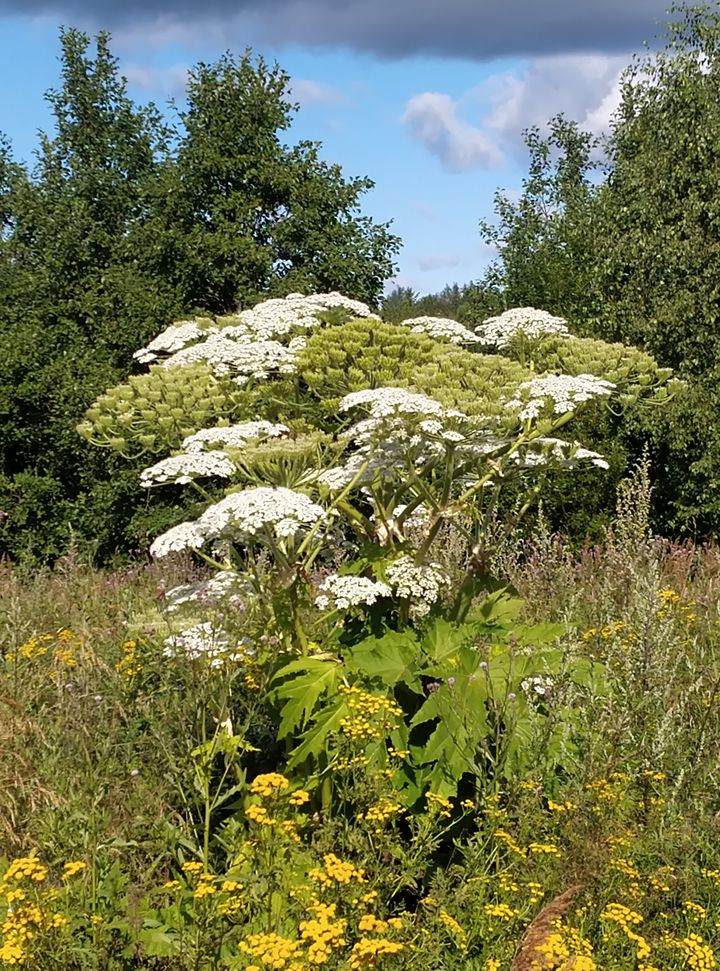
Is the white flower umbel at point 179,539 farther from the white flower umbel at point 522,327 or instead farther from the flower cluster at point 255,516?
the white flower umbel at point 522,327

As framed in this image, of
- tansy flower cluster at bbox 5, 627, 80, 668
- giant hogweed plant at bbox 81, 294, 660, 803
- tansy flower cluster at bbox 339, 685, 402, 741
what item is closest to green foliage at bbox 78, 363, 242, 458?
giant hogweed plant at bbox 81, 294, 660, 803

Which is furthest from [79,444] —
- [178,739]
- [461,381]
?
[461,381]

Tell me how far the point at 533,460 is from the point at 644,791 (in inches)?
72.9

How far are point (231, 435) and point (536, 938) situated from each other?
2.54 m

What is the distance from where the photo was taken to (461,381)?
5.05 m

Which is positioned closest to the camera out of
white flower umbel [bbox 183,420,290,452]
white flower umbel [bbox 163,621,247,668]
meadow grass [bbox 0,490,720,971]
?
meadow grass [bbox 0,490,720,971]

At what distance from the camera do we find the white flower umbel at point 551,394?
15.7ft

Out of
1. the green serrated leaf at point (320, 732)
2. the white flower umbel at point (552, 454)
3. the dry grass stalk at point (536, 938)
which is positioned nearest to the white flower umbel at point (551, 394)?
the white flower umbel at point (552, 454)

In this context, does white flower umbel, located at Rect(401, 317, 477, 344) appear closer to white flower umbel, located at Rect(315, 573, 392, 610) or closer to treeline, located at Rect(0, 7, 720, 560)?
white flower umbel, located at Rect(315, 573, 392, 610)

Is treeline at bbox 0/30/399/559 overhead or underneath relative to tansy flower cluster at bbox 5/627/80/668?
overhead

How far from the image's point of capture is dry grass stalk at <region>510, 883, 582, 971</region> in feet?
11.0

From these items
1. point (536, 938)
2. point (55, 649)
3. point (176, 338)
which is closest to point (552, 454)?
point (176, 338)

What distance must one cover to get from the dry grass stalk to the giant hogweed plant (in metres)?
0.74

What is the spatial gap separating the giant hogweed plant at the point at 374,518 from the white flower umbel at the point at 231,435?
0.6 inches
